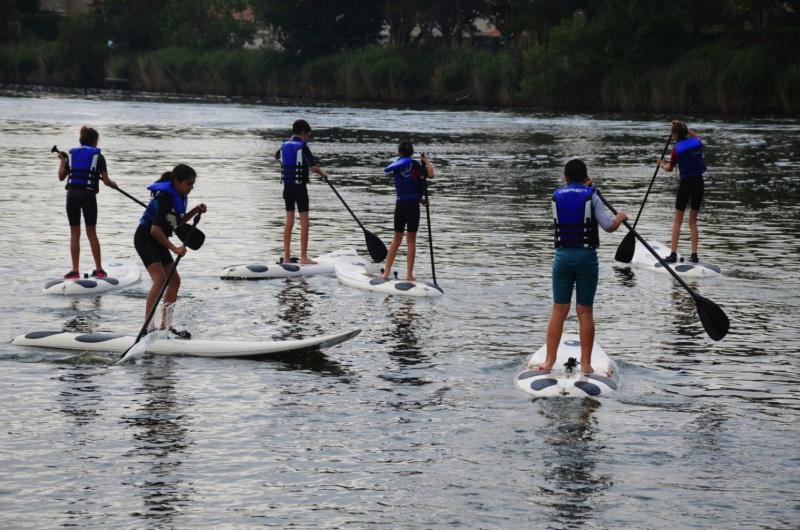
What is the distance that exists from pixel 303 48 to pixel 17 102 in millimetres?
21680

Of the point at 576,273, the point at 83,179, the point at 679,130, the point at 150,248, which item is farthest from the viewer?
the point at 679,130

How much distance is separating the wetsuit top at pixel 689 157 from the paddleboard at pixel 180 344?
6.12m

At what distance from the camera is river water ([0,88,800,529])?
7758mm

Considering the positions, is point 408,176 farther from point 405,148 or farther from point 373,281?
point 373,281

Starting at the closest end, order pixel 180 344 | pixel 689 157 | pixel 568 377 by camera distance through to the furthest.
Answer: pixel 568 377 < pixel 180 344 < pixel 689 157

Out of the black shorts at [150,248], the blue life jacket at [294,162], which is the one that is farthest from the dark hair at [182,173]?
the blue life jacket at [294,162]

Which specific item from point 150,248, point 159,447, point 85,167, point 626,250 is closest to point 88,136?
point 85,167

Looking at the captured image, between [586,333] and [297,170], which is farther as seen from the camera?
[297,170]

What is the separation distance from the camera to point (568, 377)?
33.5 ft

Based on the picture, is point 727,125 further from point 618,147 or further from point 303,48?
point 303,48

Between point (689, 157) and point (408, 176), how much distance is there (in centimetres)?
378

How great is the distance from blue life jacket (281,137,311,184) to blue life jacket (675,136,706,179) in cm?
453

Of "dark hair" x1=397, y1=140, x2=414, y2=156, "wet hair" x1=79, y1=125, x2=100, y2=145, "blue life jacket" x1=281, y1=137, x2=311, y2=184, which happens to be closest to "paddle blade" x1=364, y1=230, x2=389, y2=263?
"blue life jacket" x1=281, y1=137, x2=311, y2=184

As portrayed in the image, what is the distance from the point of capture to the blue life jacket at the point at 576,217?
994 cm
